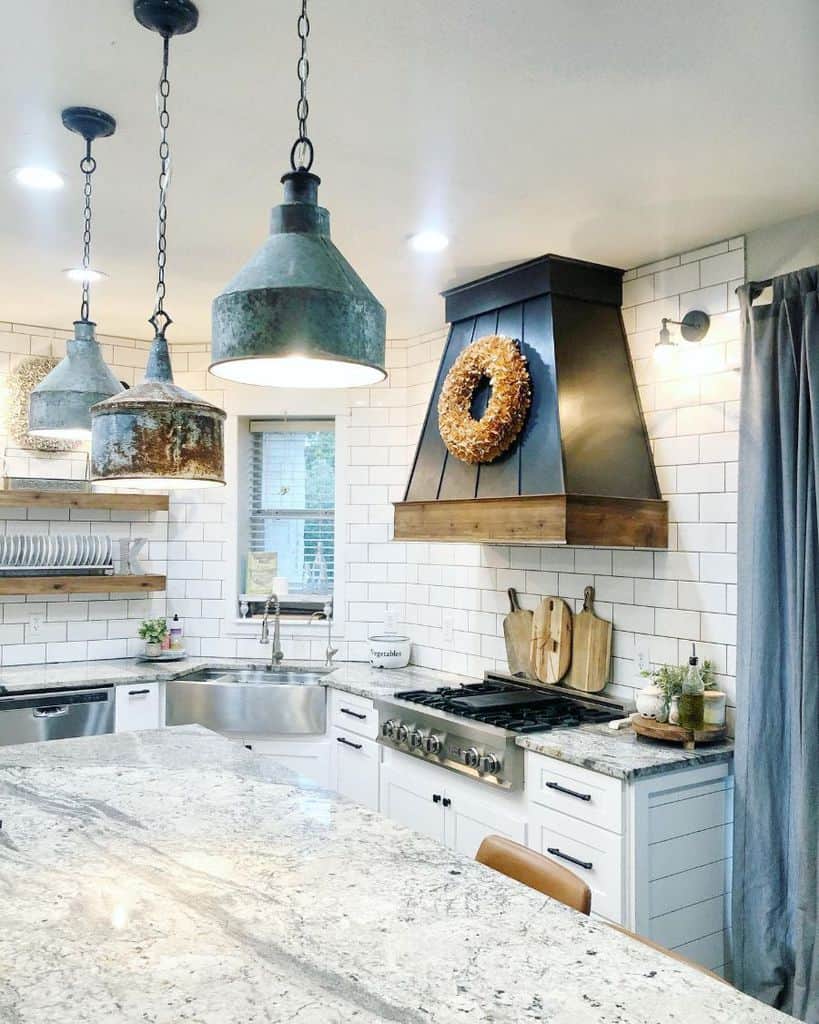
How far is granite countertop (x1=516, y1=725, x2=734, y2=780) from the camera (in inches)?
114

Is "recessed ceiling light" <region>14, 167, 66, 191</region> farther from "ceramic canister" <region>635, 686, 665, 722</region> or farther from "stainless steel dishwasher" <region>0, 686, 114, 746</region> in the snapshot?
"ceramic canister" <region>635, 686, 665, 722</region>

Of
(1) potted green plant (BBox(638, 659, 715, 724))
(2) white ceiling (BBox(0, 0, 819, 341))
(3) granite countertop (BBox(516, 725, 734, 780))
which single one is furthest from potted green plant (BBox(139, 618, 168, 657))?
(1) potted green plant (BBox(638, 659, 715, 724))

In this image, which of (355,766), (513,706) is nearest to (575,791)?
(513,706)

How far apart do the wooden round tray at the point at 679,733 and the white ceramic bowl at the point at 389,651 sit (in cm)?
185

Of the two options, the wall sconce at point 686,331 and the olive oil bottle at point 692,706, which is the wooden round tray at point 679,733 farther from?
the wall sconce at point 686,331

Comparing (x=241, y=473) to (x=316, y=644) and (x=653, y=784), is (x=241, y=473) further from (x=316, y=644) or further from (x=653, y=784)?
(x=653, y=784)

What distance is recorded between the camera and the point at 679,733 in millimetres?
3104

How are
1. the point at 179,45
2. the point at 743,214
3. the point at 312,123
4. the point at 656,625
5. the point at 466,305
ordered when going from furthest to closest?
the point at 466,305, the point at 656,625, the point at 743,214, the point at 312,123, the point at 179,45

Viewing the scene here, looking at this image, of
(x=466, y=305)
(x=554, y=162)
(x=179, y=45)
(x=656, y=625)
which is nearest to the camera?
(x=179, y=45)

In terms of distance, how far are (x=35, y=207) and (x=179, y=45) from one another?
131cm

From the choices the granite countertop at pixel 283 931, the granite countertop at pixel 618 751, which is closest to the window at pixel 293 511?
the granite countertop at pixel 618 751

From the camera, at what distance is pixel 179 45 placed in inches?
82.7

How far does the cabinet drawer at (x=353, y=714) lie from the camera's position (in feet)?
13.7

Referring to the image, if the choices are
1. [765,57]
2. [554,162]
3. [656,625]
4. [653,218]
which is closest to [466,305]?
[653,218]
